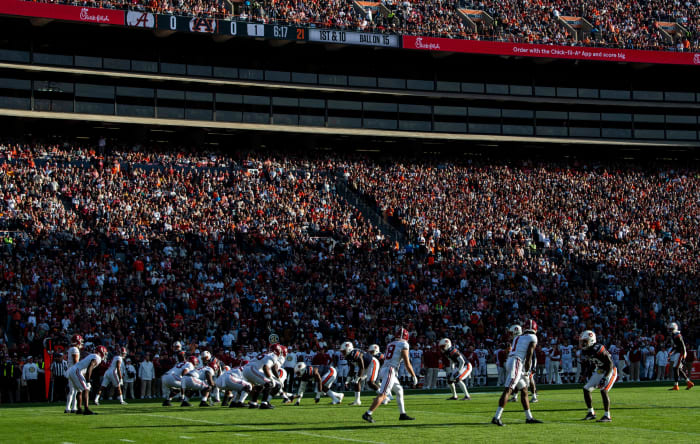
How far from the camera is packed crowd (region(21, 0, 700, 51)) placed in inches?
1804

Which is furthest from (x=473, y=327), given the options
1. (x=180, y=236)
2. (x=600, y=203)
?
(x=600, y=203)

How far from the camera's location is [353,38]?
45750 mm

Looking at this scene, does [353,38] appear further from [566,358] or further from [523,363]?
[523,363]

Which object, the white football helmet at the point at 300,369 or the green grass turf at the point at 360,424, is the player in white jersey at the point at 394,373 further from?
the white football helmet at the point at 300,369

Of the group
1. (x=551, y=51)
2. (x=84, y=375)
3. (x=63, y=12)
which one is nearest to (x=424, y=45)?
(x=551, y=51)

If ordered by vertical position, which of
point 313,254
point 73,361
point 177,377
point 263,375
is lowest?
point 177,377

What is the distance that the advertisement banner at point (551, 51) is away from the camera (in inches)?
1875

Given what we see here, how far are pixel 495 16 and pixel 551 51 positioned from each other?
4.44 meters

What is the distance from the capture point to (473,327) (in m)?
34.5

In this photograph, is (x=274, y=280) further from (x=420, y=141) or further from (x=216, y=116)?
(x=420, y=141)

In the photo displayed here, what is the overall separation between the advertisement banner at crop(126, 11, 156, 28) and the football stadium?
12.7 inches

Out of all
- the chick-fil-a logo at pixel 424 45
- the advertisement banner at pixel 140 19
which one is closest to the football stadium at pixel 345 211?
the advertisement banner at pixel 140 19

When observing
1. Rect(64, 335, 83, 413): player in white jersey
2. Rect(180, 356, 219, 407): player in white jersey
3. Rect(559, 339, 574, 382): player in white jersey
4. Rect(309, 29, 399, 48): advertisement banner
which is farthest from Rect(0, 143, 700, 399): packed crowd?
Rect(64, 335, 83, 413): player in white jersey

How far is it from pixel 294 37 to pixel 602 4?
68.1ft
